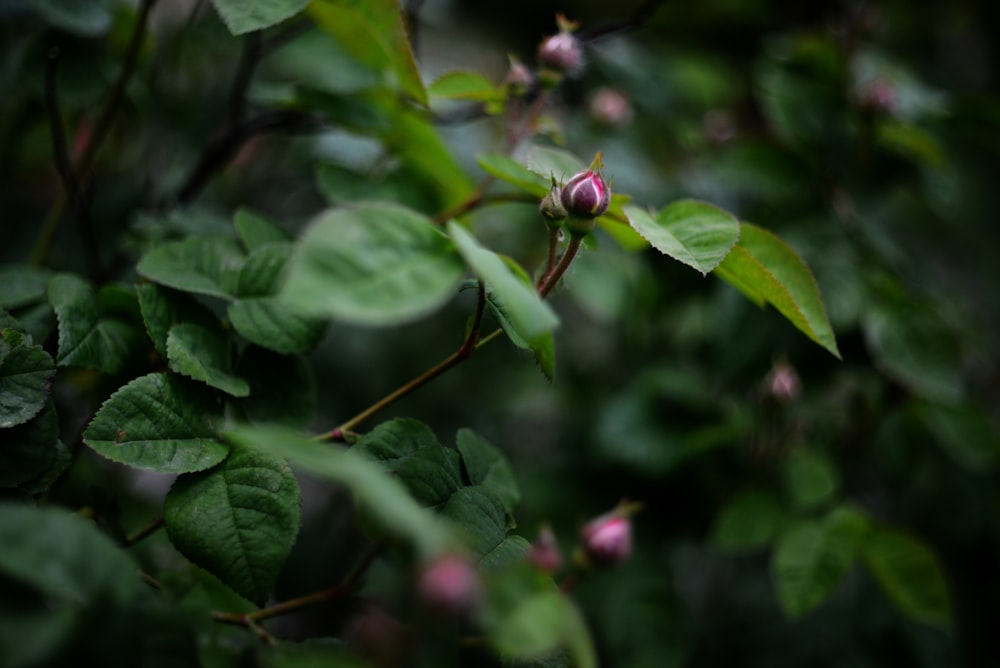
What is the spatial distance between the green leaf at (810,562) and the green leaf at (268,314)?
0.57 m

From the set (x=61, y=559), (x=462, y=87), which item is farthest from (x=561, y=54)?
(x=61, y=559)

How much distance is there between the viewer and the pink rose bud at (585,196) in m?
0.48

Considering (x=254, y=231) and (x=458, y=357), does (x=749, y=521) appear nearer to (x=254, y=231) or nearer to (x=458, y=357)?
(x=458, y=357)

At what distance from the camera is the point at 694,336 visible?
132cm

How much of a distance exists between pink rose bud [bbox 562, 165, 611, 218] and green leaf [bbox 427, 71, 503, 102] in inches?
9.0

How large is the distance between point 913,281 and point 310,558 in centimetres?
98

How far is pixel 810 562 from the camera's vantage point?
813 mm

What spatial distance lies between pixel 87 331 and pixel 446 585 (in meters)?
0.39

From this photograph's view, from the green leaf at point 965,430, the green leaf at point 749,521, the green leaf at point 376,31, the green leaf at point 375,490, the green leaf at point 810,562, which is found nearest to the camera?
the green leaf at point 375,490

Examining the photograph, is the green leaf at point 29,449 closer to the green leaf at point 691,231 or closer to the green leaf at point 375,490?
the green leaf at point 375,490

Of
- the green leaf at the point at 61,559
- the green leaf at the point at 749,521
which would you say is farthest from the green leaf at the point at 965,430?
the green leaf at the point at 61,559

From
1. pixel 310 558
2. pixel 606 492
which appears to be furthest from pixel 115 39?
pixel 606 492

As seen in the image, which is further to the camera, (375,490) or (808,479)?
(808,479)

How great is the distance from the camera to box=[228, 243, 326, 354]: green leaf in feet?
1.84
